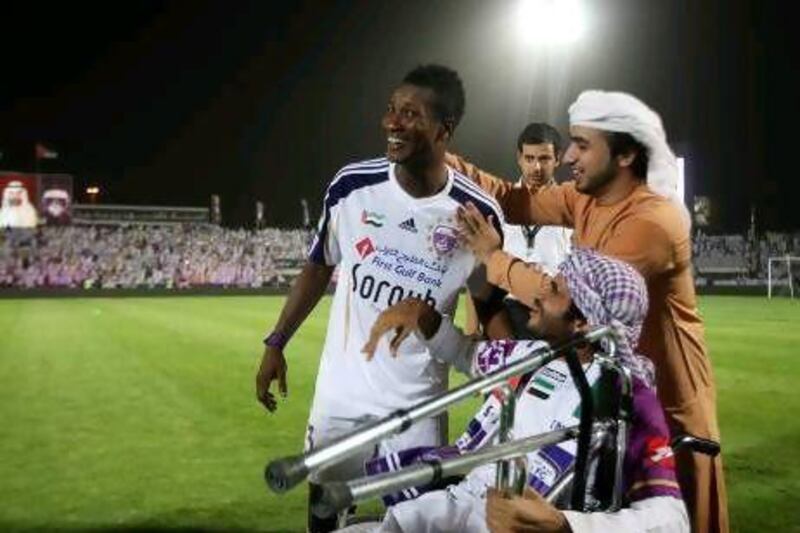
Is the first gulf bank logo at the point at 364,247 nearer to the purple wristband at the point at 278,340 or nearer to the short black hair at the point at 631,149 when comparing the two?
the purple wristband at the point at 278,340

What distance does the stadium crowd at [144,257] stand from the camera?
38869mm

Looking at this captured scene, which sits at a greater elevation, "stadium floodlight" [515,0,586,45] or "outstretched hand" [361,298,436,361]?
"stadium floodlight" [515,0,586,45]

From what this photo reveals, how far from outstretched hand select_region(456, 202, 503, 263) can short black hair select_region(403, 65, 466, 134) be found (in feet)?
1.38

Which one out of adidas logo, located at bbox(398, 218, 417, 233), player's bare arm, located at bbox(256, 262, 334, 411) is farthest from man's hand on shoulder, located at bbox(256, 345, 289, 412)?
adidas logo, located at bbox(398, 218, 417, 233)

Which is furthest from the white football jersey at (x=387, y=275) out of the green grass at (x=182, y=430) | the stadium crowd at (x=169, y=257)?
the stadium crowd at (x=169, y=257)

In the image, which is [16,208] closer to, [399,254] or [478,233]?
[399,254]

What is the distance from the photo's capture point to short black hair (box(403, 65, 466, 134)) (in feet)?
12.7

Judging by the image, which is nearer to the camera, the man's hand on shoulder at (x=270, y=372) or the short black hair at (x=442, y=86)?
the short black hair at (x=442, y=86)

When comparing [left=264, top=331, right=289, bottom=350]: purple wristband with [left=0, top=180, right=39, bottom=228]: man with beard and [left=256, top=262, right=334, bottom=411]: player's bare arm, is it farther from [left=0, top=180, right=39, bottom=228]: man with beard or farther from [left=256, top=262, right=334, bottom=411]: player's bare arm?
[left=0, top=180, right=39, bottom=228]: man with beard

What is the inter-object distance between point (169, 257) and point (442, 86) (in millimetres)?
40115

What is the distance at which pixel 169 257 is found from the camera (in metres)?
42.6

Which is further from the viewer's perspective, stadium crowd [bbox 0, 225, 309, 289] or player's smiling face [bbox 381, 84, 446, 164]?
stadium crowd [bbox 0, 225, 309, 289]

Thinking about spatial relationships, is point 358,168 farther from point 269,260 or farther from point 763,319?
point 269,260

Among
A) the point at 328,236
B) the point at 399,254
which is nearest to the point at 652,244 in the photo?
the point at 399,254
